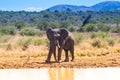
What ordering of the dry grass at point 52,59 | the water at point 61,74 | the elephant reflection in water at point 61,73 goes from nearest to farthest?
the water at point 61,74 < the elephant reflection in water at point 61,73 < the dry grass at point 52,59

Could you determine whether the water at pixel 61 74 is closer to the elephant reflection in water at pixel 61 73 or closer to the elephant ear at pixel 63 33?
the elephant reflection in water at pixel 61 73

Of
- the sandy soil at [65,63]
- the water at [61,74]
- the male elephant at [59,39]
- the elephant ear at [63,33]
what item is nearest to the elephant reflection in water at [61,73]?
the water at [61,74]

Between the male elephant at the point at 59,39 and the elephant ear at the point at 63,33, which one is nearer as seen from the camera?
the male elephant at the point at 59,39

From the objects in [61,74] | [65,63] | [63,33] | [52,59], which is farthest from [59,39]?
[61,74]

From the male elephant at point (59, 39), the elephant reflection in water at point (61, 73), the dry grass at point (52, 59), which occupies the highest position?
the male elephant at point (59, 39)

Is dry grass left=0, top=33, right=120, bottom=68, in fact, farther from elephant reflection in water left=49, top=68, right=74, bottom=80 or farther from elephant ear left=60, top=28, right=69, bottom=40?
elephant ear left=60, top=28, right=69, bottom=40

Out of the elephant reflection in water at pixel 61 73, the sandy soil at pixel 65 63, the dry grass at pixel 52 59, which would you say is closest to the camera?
the elephant reflection in water at pixel 61 73

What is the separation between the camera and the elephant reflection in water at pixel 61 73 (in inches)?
603

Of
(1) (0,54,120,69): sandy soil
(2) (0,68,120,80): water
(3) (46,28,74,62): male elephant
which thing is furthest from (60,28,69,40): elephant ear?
(2) (0,68,120,80): water

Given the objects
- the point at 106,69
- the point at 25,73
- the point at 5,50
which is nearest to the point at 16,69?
the point at 25,73

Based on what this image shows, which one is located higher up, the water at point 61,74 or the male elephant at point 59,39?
the male elephant at point 59,39

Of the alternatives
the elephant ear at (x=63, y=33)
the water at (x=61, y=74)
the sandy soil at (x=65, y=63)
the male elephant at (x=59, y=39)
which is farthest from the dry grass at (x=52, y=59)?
the elephant ear at (x=63, y=33)

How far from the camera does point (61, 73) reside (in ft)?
53.0

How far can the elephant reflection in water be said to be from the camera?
603 inches
